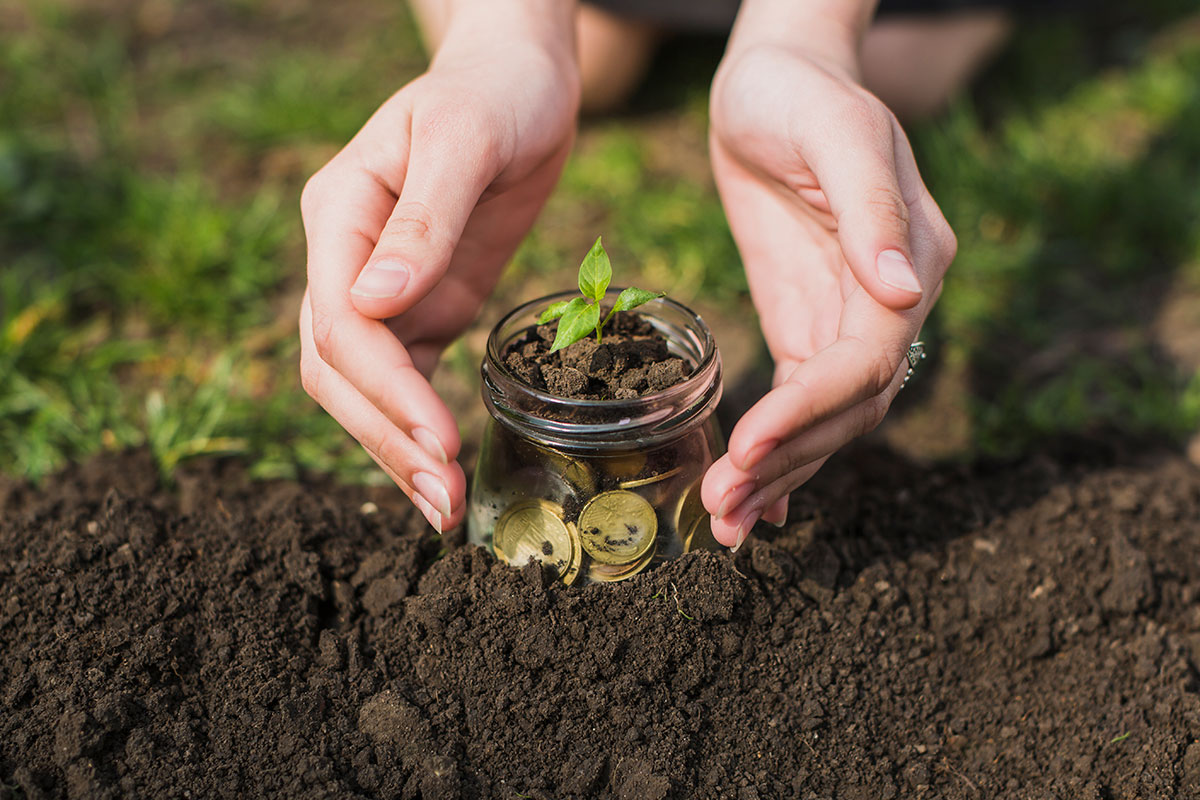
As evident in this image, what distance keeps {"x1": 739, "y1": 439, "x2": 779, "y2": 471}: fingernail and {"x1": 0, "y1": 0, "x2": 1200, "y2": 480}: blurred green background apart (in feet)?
5.06

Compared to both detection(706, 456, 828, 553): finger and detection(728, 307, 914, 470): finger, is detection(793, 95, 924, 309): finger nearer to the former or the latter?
detection(728, 307, 914, 470): finger

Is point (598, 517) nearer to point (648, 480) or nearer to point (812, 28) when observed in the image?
point (648, 480)

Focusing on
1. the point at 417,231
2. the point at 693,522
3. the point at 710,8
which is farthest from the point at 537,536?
the point at 710,8

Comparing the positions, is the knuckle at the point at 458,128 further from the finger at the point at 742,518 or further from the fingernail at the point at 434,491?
the finger at the point at 742,518

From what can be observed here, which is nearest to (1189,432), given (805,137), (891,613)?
(891,613)

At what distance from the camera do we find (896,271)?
71.8 inches

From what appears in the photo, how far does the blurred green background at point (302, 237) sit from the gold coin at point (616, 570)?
1.21m

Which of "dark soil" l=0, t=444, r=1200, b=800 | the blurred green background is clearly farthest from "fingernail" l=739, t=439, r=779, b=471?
the blurred green background

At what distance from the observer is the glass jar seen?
1.91 metres

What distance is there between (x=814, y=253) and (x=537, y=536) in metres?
1.00

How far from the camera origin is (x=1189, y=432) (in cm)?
315

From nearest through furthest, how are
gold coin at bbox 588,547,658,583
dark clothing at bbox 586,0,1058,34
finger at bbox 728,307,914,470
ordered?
finger at bbox 728,307,914,470, gold coin at bbox 588,547,658,583, dark clothing at bbox 586,0,1058,34

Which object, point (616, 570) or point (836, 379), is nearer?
point (836, 379)

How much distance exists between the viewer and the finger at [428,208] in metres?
1.82
